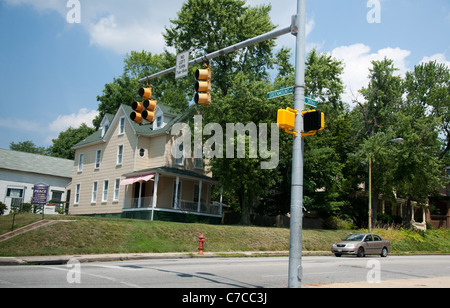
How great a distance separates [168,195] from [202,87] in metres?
27.3

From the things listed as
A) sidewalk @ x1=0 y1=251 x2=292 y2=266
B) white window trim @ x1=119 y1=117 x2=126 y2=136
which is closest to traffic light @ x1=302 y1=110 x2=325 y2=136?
sidewalk @ x1=0 y1=251 x2=292 y2=266

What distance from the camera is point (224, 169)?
32.6 metres

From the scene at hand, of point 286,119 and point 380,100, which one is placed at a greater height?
point 380,100

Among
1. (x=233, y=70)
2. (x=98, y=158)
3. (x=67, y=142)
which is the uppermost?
(x=233, y=70)

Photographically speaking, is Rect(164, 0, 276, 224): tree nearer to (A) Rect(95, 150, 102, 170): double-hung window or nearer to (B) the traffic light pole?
(A) Rect(95, 150, 102, 170): double-hung window

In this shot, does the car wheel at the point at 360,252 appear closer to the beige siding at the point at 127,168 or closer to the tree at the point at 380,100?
the beige siding at the point at 127,168

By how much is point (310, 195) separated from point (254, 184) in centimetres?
876

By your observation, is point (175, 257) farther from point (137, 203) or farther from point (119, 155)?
point (119, 155)

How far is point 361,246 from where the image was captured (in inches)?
1019

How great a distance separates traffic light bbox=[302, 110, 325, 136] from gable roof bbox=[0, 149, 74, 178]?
44.8m

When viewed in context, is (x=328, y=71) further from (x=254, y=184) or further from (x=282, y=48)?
(x=254, y=184)

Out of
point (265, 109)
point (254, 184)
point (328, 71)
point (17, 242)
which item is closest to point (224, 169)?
point (254, 184)

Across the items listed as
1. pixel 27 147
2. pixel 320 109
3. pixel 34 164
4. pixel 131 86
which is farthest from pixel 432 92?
pixel 27 147

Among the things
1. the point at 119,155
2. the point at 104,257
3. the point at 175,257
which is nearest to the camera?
the point at 104,257
